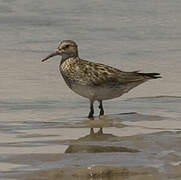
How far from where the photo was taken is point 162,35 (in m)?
A: 18.7

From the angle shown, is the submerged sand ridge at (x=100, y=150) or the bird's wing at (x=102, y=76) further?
the bird's wing at (x=102, y=76)

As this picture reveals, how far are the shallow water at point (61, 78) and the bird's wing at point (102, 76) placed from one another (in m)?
0.43

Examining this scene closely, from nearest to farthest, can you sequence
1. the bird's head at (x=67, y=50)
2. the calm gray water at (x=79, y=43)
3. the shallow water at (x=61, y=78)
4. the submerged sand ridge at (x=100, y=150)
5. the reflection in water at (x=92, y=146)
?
the submerged sand ridge at (x=100, y=150) → the reflection in water at (x=92, y=146) → the shallow water at (x=61, y=78) → the calm gray water at (x=79, y=43) → the bird's head at (x=67, y=50)

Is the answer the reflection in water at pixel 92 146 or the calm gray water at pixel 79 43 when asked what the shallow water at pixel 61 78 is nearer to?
the calm gray water at pixel 79 43

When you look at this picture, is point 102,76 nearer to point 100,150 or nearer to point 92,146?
point 92,146

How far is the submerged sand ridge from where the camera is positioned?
9.06 metres

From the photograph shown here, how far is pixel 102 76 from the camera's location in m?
13.3

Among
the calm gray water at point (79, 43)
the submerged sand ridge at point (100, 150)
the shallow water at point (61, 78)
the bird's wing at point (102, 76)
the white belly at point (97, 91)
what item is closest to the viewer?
the submerged sand ridge at point (100, 150)

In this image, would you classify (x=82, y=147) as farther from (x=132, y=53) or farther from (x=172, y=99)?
(x=132, y=53)

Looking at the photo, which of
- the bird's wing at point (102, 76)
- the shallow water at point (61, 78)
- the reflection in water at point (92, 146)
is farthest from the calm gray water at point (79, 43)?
the reflection in water at point (92, 146)

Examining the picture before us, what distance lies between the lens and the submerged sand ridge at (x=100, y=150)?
9062 mm

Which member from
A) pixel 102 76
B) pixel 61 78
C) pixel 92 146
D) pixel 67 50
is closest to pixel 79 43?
pixel 61 78

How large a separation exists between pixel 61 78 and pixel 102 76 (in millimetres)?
1973

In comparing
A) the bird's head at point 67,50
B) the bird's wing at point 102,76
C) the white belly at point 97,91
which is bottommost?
the white belly at point 97,91
